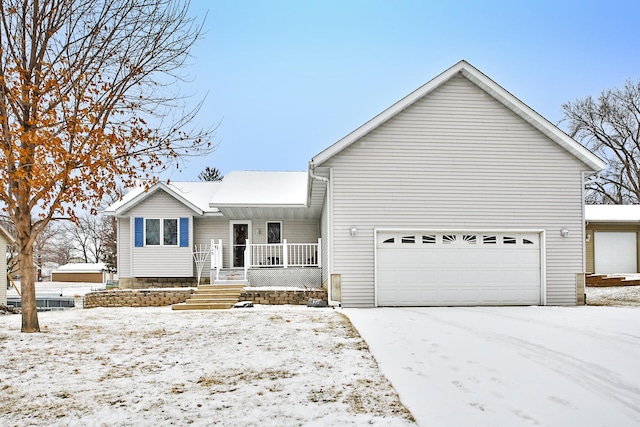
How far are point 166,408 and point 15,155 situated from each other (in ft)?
18.3

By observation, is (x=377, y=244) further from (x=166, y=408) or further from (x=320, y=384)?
(x=166, y=408)

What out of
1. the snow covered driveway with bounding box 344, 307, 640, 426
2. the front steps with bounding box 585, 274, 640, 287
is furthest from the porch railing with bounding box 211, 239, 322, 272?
the front steps with bounding box 585, 274, 640, 287

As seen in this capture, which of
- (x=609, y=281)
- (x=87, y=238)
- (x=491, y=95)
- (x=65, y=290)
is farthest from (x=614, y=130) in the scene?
(x=87, y=238)

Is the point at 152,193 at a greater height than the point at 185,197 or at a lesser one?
greater

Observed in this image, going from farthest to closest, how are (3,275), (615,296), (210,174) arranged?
1. (210,174)
2. (3,275)
3. (615,296)

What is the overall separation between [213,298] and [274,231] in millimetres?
5768

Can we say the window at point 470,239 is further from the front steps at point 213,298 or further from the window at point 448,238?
the front steps at point 213,298

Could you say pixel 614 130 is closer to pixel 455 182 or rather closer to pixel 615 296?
pixel 615 296

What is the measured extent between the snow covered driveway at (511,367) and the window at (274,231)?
976 cm

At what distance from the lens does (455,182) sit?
12648 millimetres

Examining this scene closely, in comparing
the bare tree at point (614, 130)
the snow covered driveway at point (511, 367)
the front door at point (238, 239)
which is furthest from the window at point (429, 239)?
the bare tree at point (614, 130)

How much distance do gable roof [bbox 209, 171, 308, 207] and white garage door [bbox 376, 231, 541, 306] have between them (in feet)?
19.1

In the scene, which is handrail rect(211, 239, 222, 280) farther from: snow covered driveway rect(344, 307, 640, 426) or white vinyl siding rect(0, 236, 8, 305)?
white vinyl siding rect(0, 236, 8, 305)

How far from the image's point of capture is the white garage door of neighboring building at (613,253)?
22531mm
